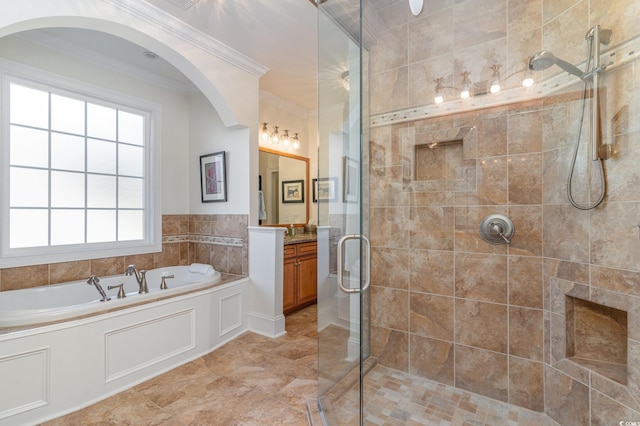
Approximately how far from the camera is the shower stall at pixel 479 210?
53.1 inches

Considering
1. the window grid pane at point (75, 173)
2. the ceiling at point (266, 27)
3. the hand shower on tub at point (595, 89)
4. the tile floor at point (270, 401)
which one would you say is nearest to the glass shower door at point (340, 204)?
the tile floor at point (270, 401)

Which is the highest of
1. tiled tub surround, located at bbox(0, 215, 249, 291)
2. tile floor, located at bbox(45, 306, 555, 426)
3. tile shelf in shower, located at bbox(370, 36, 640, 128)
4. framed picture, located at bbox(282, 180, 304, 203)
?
tile shelf in shower, located at bbox(370, 36, 640, 128)

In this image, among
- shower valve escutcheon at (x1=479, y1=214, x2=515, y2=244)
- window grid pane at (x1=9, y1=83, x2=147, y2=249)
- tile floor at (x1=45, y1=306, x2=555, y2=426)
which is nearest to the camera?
tile floor at (x1=45, y1=306, x2=555, y2=426)

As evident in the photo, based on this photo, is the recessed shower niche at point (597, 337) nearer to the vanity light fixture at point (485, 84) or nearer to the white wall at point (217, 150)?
the vanity light fixture at point (485, 84)

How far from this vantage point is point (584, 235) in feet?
4.72

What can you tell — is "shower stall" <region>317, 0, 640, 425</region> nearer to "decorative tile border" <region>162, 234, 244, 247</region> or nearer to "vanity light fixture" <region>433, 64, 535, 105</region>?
"vanity light fixture" <region>433, 64, 535, 105</region>

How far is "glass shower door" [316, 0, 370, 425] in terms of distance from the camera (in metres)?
1.69

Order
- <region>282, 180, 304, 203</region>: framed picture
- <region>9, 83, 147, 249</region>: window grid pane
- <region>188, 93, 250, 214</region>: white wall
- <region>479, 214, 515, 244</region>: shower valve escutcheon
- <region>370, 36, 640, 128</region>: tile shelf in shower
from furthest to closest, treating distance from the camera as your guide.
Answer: <region>282, 180, 304, 203</region>: framed picture → <region>188, 93, 250, 214</region>: white wall → <region>9, 83, 147, 249</region>: window grid pane → <region>479, 214, 515, 244</region>: shower valve escutcheon → <region>370, 36, 640, 128</region>: tile shelf in shower

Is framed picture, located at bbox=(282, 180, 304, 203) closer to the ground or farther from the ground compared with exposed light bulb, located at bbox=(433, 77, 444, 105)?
closer to the ground

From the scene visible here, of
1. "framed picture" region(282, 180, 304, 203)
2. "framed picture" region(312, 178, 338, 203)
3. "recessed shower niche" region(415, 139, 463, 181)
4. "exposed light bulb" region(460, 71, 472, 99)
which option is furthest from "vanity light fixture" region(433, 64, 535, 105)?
"framed picture" region(282, 180, 304, 203)

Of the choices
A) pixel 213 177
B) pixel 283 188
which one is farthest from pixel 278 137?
pixel 213 177

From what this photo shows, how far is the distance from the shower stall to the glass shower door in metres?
0.01

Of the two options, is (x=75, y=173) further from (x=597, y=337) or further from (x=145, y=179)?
(x=597, y=337)

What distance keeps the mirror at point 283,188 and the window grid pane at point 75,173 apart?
133 centimetres
